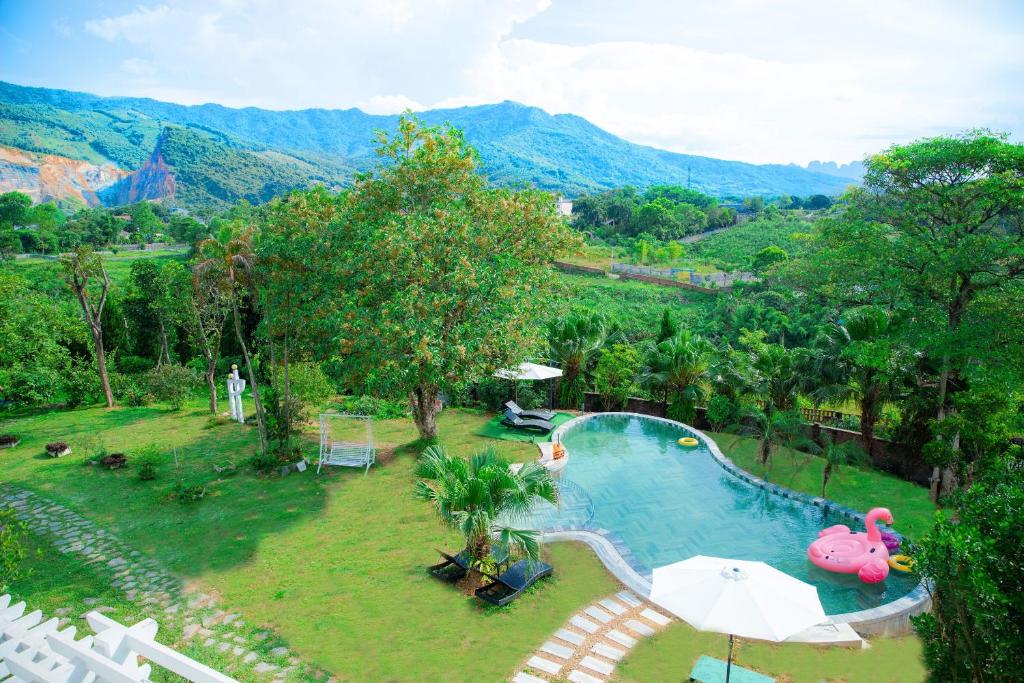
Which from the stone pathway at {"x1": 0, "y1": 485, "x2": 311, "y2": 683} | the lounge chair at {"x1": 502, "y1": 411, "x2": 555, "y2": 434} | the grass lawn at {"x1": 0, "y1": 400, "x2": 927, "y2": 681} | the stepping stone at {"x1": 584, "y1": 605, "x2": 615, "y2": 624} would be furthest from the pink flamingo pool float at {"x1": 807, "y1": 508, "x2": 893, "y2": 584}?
the stone pathway at {"x1": 0, "y1": 485, "x2": 311, "y2": 683}

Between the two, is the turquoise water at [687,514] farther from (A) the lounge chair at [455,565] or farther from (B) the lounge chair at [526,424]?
(A) the lounge chair at [455,565]

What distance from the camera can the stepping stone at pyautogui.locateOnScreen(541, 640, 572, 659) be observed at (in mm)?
7199

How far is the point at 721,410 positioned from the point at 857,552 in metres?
6.84

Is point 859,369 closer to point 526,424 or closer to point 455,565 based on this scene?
point 526,424

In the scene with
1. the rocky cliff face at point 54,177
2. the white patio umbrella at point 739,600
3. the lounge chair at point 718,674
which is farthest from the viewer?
the rocky cliff face at point 54,177

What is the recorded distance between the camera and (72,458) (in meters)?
13.5

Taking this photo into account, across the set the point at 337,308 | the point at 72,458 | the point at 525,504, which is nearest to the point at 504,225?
the point at 337,308

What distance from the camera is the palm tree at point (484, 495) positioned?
793 centimetres

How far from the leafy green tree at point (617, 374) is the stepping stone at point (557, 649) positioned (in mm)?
11200

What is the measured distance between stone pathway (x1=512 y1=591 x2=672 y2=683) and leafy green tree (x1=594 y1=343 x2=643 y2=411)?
9912 mm

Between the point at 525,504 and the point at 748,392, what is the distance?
9848 millimetres

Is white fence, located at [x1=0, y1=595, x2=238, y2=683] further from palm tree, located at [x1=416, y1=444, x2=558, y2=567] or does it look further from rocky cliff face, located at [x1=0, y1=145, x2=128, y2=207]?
rocky cliff face, located at [x1=0, y1=145, x2=128, y2=207]

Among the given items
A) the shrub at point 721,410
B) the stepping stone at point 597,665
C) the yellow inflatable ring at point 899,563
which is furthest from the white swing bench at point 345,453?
the yellow inflatable ring at point 899,563

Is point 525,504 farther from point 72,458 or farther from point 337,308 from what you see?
point 72,458
